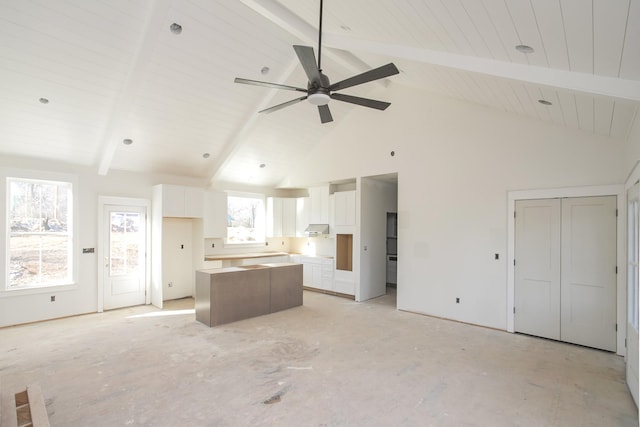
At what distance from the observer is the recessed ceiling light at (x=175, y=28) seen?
13.0ft

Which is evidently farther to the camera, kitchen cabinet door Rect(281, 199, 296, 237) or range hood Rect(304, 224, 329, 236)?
kitchen cabinet door Rect(281, 199, 296, 237)

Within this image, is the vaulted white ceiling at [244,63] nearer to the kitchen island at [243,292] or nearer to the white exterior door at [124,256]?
the white exterior door at [124,256]

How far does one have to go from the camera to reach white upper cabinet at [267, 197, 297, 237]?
841cm

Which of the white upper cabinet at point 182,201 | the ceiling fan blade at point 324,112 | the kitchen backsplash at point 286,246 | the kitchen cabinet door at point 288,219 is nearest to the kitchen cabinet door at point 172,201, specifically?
the white upper cabinet at point 182,201

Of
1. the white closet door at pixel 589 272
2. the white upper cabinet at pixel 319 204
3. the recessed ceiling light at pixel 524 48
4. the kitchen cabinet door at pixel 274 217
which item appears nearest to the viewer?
the recessed ceiling light at pixel 524 48

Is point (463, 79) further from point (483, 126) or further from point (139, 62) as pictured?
point (139, 62)

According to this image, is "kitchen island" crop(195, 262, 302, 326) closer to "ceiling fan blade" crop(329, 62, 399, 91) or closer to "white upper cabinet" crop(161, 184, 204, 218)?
"white upper cabinet" crop(161, 184, 204, 218)

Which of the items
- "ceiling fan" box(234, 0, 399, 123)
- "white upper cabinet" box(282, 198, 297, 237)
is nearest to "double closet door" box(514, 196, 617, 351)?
"ceiling fan" box(234, 0, 399, 123)

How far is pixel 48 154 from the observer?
5320 millimetres

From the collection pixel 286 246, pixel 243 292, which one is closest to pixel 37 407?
pixel 243 292

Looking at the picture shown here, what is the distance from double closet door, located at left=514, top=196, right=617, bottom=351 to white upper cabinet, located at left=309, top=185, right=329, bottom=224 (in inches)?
159

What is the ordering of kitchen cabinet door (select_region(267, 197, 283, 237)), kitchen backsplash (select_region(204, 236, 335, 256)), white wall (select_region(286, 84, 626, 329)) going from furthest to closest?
kitchen cabinet door (select_region(267, 197, 283, 237)), kitchen backsplash (select_region(204, 236, 335, 256)), white wall (select_region(286, 84, 626, 329))

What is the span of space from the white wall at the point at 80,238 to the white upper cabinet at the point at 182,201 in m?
0.53

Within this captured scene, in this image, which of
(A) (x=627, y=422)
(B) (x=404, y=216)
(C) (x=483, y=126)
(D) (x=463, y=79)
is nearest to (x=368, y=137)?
(B) (x=404, y=216)
